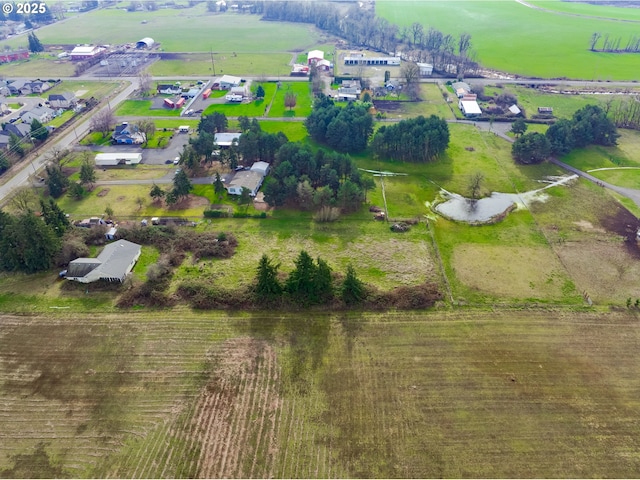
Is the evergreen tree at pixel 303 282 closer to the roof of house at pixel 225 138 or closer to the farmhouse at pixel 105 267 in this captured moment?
the farmhouse at pixel 105 267

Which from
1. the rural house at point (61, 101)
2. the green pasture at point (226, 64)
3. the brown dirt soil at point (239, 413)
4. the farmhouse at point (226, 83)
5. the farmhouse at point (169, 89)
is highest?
the green pasture at point (226, 64)

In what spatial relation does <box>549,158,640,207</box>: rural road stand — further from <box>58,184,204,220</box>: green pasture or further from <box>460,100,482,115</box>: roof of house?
<box>58,184,204,220</box>: green pasture

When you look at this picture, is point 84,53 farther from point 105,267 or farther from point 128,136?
point 105,267

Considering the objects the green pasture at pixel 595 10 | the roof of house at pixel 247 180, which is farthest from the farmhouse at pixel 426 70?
the green pasture at pixel 595 10

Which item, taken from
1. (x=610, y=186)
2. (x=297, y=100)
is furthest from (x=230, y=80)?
(x=610, y=186)

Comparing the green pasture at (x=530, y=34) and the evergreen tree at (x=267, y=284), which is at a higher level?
the green pasture at (x=530, y=34)

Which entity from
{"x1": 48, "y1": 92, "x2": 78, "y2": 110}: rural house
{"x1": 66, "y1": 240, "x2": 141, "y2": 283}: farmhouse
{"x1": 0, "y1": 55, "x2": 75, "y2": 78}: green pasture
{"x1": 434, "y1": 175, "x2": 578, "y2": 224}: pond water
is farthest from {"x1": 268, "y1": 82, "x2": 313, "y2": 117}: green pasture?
{"x1": 0, "y1": 55, "x2": 75, "y2": 78}: green pasture
